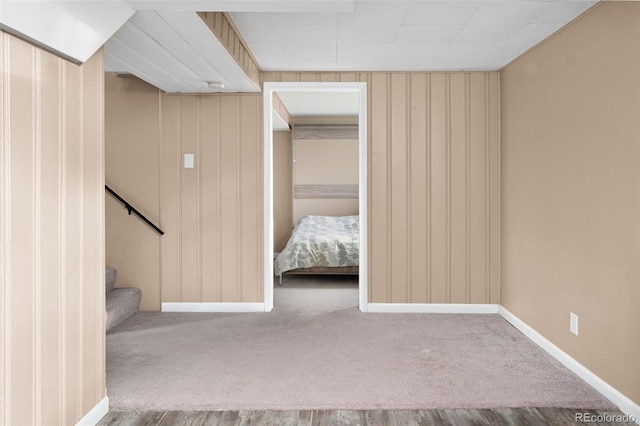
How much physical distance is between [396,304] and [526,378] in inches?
59.0

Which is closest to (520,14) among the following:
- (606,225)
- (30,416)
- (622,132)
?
(622,132)

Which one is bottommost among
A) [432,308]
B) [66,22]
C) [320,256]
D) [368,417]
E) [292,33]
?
[368,417]

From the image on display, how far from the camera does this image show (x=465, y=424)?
2064 mm

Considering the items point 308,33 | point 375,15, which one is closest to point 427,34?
point 375,15

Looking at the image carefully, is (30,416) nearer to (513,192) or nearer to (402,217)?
(402,217)

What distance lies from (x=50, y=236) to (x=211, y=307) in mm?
2347

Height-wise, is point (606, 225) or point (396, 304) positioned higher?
point (606, 225)

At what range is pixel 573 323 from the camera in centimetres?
268

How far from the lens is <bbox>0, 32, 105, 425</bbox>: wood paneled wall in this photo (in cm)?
155

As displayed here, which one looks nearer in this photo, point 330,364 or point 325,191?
point 330,364

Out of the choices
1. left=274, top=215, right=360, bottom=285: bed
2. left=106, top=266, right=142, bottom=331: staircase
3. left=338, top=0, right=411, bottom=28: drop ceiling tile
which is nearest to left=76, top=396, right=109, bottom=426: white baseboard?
left=106, top=266, right=142, bottom=331: staircase

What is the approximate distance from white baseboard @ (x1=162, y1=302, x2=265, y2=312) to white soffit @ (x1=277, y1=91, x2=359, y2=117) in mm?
2561

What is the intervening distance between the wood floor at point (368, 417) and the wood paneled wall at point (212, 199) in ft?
6.03

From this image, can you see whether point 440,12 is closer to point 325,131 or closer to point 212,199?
point 212,199
